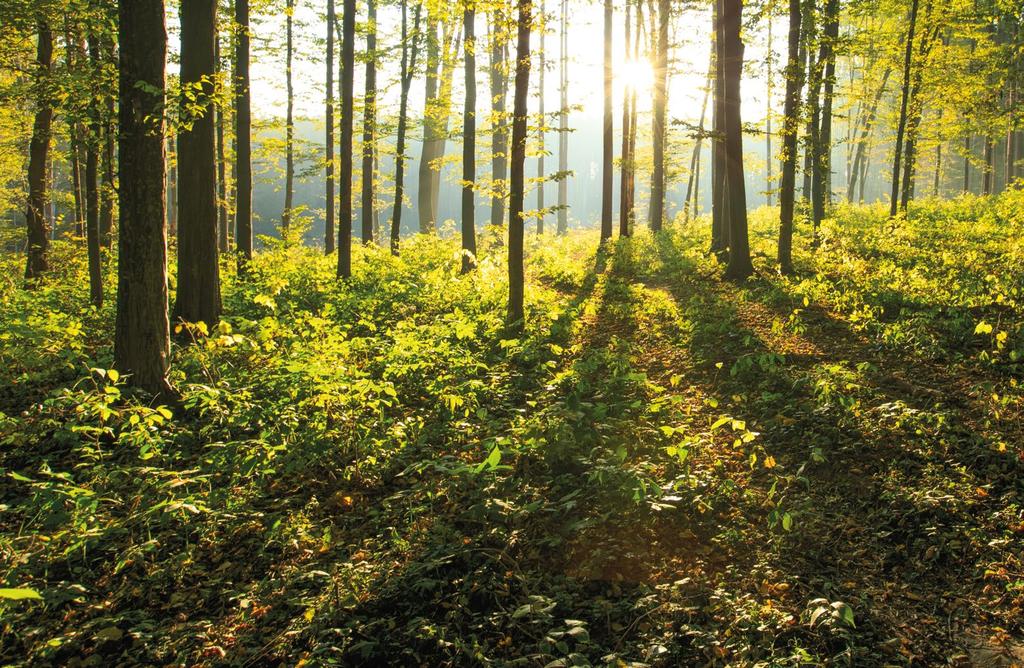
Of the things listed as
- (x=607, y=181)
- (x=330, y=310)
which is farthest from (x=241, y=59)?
(x=607, y=181)

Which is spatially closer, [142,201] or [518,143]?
[142,201]

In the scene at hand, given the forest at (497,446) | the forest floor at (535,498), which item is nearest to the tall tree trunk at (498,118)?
the forest at (497,446)

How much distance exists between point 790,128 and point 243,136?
1268cm

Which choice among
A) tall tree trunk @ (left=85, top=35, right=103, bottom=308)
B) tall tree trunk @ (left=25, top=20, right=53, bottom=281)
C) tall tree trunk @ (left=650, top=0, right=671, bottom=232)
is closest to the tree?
tall tree trunk @ (left=650, top=0, right=671, bottom=232)

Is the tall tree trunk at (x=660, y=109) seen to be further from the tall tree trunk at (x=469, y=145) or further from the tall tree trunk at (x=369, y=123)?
the tall tree trunk at (x=369, y=123)

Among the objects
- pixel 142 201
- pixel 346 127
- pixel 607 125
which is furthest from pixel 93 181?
pixel 607 125

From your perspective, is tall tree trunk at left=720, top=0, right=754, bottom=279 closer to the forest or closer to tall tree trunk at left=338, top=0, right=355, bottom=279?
the forest

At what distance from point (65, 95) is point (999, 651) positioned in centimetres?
1213

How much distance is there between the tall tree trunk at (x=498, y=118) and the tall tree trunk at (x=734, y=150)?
483 cm

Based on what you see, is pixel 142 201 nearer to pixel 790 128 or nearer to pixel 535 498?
pixel 535 498

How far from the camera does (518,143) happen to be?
369 inches

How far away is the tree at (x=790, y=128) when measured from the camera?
1227 cm

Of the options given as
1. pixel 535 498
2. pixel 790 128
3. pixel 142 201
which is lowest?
pixel 535 498

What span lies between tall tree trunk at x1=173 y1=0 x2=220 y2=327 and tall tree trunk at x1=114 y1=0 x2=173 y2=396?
75.2 inches
